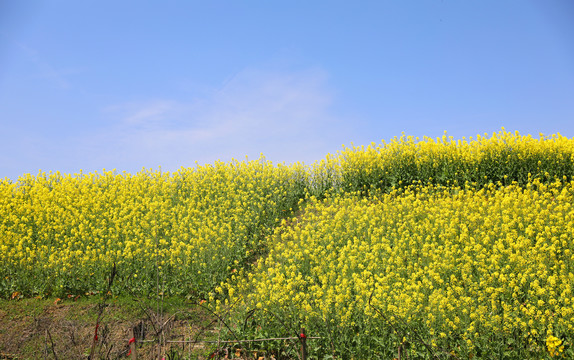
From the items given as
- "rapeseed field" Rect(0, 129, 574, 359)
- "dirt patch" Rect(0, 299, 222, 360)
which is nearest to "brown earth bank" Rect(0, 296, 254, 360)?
"dirt patch" Rect(0, 299, 222, 360)

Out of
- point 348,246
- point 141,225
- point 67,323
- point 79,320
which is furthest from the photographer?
point 141,225

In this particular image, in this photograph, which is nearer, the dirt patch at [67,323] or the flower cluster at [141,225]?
the dirt patch at [67,323]

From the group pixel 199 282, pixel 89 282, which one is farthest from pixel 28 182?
pixel 199 282

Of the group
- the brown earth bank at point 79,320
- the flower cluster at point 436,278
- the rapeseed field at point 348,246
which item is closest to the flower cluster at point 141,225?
the rapeseed field at point 348,246

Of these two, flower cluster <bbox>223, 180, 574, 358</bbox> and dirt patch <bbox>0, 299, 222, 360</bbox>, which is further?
dirt patch <bbox>0, 299, 222, 360</bbox>

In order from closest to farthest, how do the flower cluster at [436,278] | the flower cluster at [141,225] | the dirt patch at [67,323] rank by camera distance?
the flower cluster at [436,278] → the dirt patch at [67,323] → the flower cluster at [141,225]

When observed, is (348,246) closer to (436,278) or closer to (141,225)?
(436,278)

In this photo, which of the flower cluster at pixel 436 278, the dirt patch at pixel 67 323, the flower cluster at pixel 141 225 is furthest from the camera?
the flower cluster at pixel 141 225

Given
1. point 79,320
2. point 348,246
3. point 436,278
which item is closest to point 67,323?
point 79,320

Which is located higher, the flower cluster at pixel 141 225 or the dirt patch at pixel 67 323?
the flower cluster at pixel 141 225

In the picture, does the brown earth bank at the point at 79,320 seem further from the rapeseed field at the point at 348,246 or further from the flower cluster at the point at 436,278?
the flower cluster at the point at 436,278

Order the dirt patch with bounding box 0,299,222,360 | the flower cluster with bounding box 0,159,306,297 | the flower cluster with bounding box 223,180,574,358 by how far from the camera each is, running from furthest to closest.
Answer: the flower cluster with bounding box 0,159,306,297 < the dirt patch with bounding box 0,299,222,360 < the flower cluster with bounding box 223,180,574,358

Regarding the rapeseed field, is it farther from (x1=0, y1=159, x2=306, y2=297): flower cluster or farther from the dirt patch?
the dirt patch

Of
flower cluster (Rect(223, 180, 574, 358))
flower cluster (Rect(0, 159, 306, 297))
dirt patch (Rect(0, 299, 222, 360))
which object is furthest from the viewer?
flower cluster (Rect(0, 159, 306, 297))
